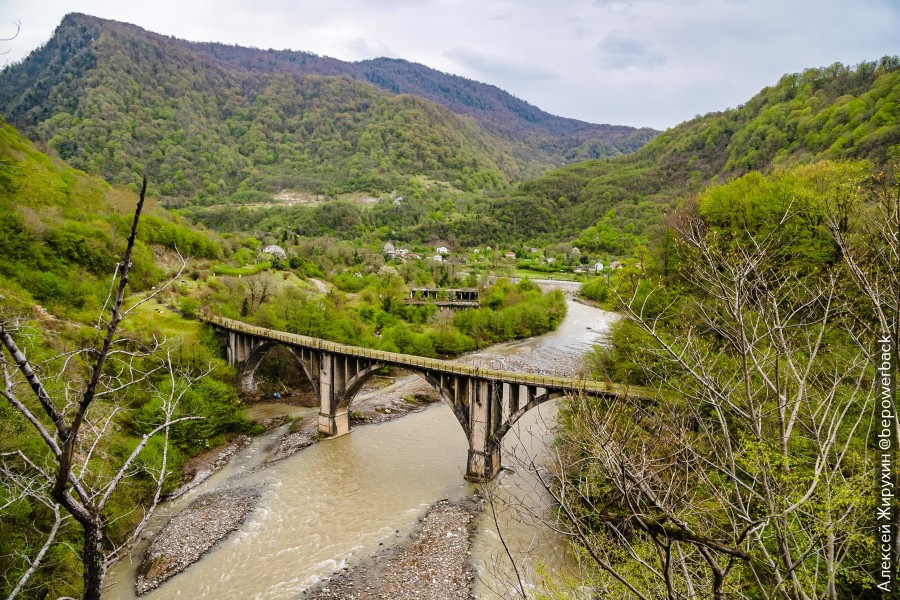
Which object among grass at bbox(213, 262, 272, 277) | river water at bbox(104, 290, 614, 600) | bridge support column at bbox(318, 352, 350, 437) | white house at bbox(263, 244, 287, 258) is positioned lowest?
river water at bbox(104, 290, 614, 600)

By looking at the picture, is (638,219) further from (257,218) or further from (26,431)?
(26,431)

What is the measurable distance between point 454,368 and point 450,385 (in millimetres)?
1236

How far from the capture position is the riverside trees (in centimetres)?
602

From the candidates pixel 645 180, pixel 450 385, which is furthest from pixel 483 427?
pixel 645 180

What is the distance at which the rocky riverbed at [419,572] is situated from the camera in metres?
17.1

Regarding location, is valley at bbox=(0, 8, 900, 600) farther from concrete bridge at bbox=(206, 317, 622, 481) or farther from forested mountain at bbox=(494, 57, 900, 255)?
forested mountain at bbox=(494, 57, 900, 255)

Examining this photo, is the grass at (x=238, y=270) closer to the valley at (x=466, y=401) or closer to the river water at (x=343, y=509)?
the valley at (x=466, y=401)

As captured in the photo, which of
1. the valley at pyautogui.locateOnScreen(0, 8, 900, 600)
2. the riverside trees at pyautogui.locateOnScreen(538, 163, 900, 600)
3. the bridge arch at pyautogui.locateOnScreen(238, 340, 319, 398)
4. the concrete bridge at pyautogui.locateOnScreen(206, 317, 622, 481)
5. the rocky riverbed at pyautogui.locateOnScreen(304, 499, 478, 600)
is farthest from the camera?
the bridge arch at pyautogui.locateOnScreen(238, 340, 319, 398)

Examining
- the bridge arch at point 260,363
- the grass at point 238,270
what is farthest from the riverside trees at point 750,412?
the grass at point 238,270

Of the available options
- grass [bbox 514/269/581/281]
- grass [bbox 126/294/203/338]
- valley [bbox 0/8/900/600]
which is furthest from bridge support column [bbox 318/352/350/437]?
grass [bbox 514/269/581/281]

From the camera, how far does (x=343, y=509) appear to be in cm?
2288

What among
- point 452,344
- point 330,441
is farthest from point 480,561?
point 452,344

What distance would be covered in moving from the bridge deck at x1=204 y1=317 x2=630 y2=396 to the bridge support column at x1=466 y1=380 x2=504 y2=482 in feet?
2.28

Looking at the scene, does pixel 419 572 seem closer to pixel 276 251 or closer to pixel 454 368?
pixel 454 368
